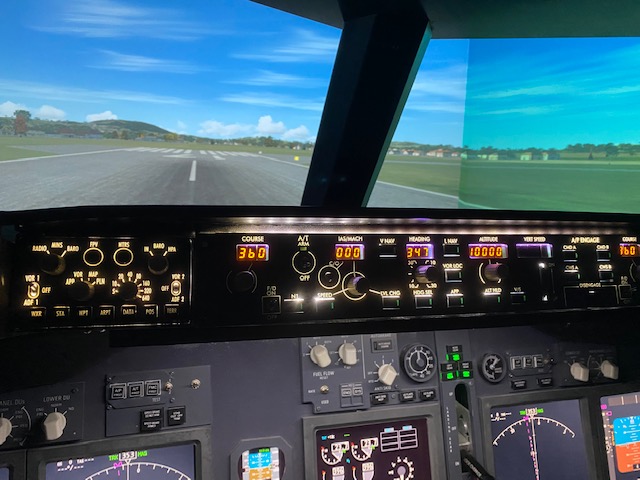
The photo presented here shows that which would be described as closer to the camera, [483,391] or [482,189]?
[483,391]

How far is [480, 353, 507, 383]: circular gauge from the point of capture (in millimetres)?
2301

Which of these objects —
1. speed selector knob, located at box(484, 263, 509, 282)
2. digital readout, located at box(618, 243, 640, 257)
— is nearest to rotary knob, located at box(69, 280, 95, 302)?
speed selector knob, located at box(484, 263, 509, 282)

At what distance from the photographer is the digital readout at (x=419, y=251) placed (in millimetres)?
1906

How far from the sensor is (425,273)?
1.86 m

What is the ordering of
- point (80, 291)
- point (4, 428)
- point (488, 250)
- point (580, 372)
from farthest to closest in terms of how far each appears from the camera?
point (580, 372), point (488, 250), point (4, 428), point (80, 291)

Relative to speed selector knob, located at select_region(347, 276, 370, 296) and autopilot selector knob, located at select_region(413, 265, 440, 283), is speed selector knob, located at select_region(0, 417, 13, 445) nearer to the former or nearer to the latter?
speed selector knob, located at select_region(347, 276, 370, 296)

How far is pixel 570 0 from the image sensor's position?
2.02 meters

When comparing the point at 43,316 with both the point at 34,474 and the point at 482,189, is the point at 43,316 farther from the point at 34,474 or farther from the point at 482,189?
the point at 482,189

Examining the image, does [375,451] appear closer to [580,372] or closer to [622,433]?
[580,372]

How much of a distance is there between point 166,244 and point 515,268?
4.52ft

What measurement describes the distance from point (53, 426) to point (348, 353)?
44.2 inches

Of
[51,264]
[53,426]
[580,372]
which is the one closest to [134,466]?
[53,426]

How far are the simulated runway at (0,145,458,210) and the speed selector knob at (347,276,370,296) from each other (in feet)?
3.54

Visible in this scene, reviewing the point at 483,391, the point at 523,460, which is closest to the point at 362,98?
the point at 483,391
